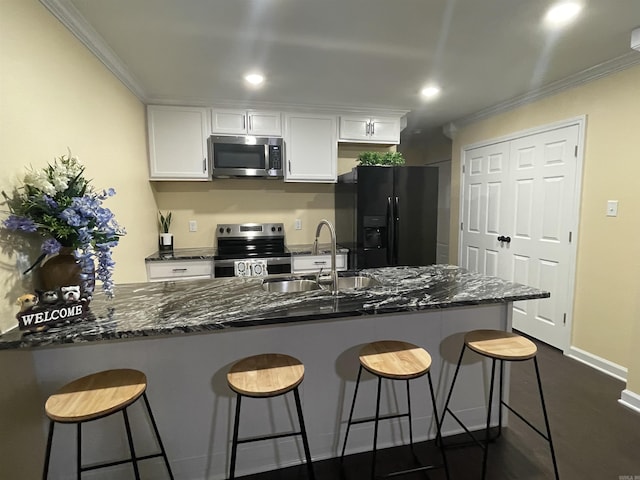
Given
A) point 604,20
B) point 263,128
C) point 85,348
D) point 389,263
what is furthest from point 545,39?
point 85,348

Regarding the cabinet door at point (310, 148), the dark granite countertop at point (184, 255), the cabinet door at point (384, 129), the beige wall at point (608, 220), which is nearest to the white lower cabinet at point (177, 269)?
the dark granite countertop at point (184, 255)

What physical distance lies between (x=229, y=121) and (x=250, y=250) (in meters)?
1.34

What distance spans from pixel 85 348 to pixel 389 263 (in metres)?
2.63

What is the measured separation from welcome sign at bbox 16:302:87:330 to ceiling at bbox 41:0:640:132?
4.94 feet

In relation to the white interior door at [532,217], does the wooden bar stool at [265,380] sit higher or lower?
lower

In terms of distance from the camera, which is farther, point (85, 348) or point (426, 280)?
point (426, 280)

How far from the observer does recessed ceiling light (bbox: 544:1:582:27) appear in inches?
70.4

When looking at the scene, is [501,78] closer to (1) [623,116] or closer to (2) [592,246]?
(1) [623,116]

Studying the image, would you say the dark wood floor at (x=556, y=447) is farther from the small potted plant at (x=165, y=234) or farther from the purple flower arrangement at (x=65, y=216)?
the small potted plant at (x=165, y=234)

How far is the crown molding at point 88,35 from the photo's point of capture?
5.61 feet

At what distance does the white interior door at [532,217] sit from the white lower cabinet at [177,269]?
309 centimetres

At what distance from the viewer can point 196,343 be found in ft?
5.13

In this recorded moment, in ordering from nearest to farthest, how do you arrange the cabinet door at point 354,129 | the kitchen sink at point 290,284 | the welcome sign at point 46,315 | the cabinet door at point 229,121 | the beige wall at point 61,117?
the welcome sign at point 46,315, the beige wall at point 61,117, the kitchen sink at point 290,284, the cabinet door at point 229,121, the cabinet door at point 354,129

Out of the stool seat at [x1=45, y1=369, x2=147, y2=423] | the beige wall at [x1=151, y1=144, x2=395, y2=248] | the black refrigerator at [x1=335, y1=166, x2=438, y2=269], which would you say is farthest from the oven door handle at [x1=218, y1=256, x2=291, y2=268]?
the stool seat at [x1=45, y1=369, x2=147, y2=423]
